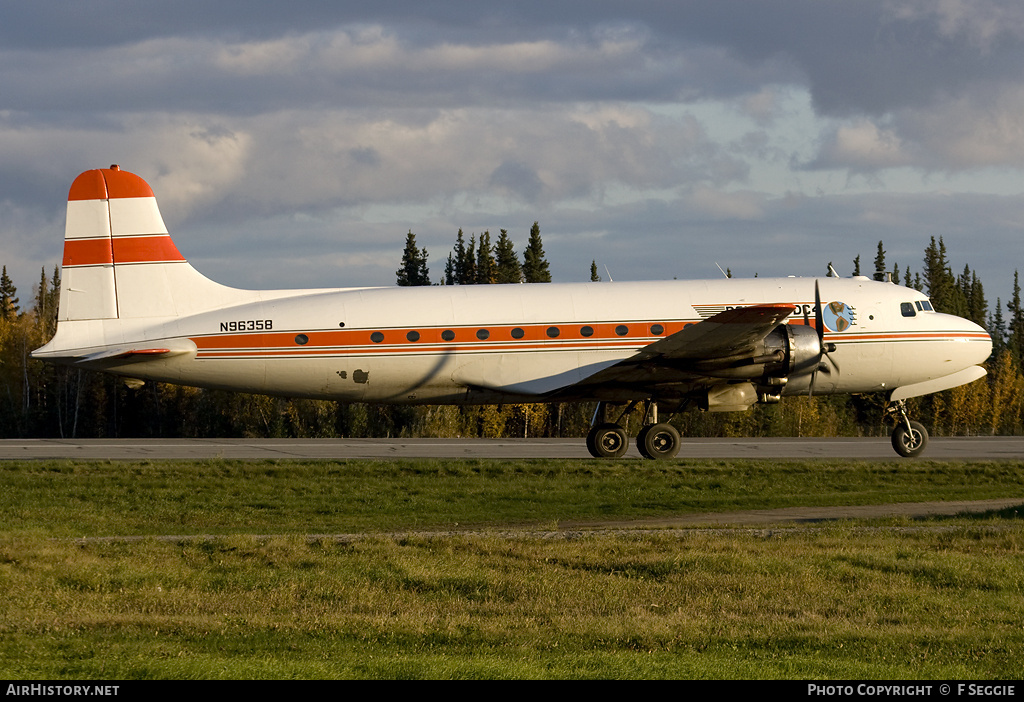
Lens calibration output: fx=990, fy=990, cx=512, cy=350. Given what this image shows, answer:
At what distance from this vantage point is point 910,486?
86.3 feet

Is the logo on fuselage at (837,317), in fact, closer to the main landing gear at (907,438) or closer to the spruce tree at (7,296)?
the main landing gear at (907,438)

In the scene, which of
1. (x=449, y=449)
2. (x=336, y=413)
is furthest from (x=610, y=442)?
(x=336, y=413)

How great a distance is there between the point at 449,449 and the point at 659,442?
32.5 feet

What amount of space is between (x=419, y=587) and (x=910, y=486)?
1740cm

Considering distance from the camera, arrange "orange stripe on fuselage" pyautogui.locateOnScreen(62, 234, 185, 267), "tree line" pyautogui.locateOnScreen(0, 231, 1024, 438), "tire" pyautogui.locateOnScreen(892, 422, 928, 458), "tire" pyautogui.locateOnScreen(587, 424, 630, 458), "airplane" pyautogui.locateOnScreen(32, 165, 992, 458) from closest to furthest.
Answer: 1. "airplane" pyautogui.locateOnScreen(32, 165, 992, 458)
2. "orange stripe on fuselage" pyautogui.locateOnScreen(62, 234, 185, 267)
3. "tire" pyautogui.locateOnScreen(587, 424, 630, 458)
4. "tire" pyautogui.locateOnScreen(892, 422, 928, 458)
5. "tree line" pyautogui.locateOnScreen(0, 231, 1024, 438)

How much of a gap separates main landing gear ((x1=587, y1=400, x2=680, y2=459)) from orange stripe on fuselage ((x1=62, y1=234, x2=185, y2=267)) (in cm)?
1284

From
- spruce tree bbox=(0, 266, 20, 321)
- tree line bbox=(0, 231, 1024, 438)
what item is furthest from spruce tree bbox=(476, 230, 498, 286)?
spruce tree bbox=(0, 266, 20, 321)

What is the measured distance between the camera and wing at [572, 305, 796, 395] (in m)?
23.6

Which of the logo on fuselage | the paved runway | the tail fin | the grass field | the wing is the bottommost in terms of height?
the grass field

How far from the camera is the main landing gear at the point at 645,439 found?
2761cm

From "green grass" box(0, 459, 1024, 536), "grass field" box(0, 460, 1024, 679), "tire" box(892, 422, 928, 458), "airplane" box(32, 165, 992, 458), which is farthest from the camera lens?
"tire" box(892, 422, 928, 458)

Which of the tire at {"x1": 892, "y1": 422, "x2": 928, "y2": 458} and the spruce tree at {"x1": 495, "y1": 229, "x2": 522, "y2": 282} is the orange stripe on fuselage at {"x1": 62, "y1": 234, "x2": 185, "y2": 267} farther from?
the spruce tree at {"x1": 495, "y1": 229, "x2": 522, "y2": 282}

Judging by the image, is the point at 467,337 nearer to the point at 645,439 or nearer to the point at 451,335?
the point at 451,335
